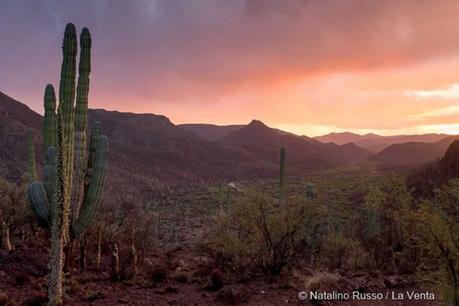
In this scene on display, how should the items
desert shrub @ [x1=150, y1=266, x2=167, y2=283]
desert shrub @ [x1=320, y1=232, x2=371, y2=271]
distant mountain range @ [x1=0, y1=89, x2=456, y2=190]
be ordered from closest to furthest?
desert shrub @ [x1=150, y1=266, x2=167, y2=283], desert shrub @ [x1=320, y1=232, x2=371, y2=271], distant mountain range @ [x1=0, y1=89, x2=456, y2=190]

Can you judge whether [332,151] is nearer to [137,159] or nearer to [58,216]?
[137,159]

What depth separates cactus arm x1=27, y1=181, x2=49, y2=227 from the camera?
11.1 metres

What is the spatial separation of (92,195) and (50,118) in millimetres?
2605

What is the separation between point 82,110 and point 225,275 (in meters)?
7.38

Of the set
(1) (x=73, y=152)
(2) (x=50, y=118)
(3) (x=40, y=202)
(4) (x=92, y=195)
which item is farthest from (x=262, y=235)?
(2) (x=50, y=118)

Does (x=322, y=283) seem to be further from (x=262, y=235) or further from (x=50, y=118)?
(x=50, y=118)

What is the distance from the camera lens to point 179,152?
368ft

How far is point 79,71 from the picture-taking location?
12094 mm

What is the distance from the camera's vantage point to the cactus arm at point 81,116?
11.9 m

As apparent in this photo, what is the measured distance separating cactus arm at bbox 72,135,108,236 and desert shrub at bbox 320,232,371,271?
42.5 ft

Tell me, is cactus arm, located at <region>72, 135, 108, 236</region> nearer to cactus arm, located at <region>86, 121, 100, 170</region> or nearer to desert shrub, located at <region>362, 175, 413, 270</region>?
cactus arm, located at <region>86, 121, 100, 170</region>

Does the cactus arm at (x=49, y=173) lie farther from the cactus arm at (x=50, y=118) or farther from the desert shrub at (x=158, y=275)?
the desert shrub at (x=158, y=275)

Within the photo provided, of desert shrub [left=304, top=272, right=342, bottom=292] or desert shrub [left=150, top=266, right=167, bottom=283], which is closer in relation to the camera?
desert shrub [left=304, top=272, right=342, bottom=292]

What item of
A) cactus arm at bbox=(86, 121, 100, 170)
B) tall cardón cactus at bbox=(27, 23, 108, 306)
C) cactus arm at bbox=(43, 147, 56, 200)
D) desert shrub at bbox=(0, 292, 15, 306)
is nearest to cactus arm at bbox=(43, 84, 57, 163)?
tall cardón cactus at bbox=(27, 23, 108, 306)
